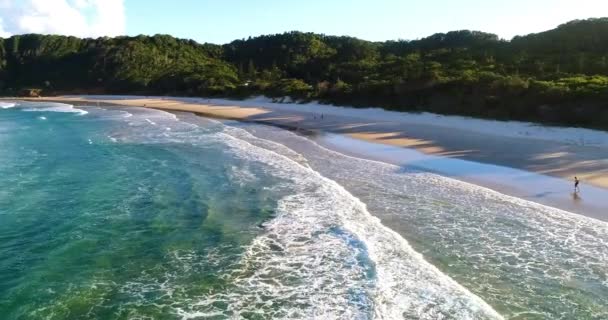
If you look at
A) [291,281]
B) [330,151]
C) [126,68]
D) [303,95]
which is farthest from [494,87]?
[126,68]

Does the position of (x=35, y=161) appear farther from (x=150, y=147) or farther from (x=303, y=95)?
(x=303, y=95)

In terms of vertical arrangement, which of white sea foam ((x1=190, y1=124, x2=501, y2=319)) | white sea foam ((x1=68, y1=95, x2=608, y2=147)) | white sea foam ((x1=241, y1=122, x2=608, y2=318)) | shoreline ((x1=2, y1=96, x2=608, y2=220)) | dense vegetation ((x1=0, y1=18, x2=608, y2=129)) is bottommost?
white sea foam ((x1=190, y1=124, x2=501, y2=319))

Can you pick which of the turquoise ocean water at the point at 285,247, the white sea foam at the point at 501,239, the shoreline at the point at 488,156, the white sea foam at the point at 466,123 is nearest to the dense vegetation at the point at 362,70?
the white sea foam at the point at 466,123

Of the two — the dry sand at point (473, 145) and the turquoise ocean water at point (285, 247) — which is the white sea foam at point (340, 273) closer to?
the turquoise ocean water at point (285, 247)

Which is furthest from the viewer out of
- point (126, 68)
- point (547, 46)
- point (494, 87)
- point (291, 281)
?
point (126, 68)

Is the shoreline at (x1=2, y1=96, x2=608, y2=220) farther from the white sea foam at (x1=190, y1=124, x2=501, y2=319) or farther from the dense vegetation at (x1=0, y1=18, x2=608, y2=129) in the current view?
the white sea foam at (x1=190, y1=124, x2=501, y2=319)

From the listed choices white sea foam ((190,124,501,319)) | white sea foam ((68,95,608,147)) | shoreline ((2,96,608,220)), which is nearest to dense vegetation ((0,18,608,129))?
white sea foam ((68,95,608,147))

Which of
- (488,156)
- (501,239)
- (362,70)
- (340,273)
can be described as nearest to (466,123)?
(488,156)
